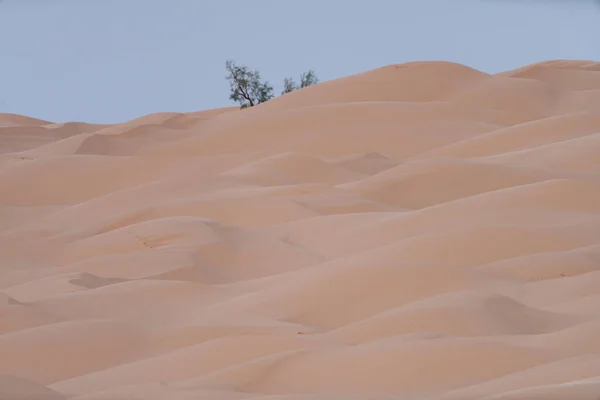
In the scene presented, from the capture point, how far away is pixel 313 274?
7656 millimetres

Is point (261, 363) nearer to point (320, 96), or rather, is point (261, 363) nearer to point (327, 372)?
point (327, 372)

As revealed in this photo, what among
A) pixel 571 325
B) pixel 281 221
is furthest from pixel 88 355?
pixel 281 221

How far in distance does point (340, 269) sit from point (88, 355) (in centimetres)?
216

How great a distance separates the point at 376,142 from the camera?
1920 centimetres

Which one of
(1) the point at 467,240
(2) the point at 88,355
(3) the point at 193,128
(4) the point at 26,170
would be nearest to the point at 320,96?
(3) the point at 193,128

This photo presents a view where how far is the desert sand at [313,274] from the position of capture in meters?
4.93

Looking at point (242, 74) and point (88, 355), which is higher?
→ point (242, 74)

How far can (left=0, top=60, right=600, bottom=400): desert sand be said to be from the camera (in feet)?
16.2

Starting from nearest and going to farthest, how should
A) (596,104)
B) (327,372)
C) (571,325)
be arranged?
(327,372)
(571,325)
(596,104)

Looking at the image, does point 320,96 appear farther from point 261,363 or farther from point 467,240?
point 261,363

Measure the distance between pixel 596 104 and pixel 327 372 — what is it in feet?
60.0

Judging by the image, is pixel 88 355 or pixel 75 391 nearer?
pixel 75 391

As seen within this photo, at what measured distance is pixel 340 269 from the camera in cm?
754

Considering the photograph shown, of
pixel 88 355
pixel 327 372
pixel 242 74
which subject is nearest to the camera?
pixel 327 372
